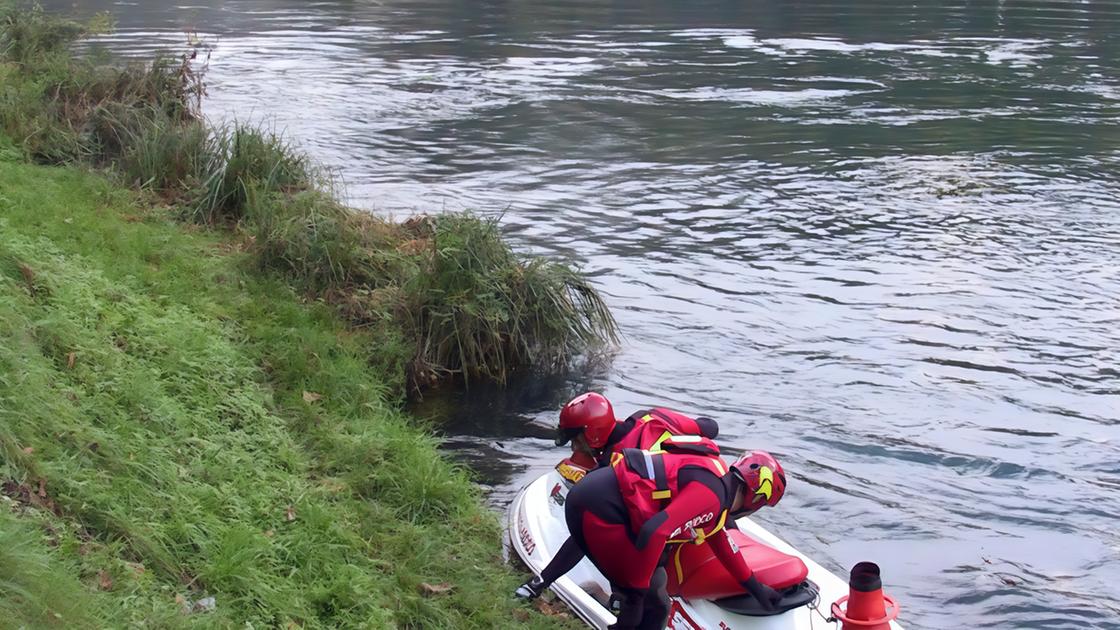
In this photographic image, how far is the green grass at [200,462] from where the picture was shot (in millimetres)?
5320

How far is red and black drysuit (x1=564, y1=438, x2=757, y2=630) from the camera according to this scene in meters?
5.83

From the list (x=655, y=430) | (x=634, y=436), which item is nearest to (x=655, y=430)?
(x=655, y=430)

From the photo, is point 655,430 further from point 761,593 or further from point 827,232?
point 827,232

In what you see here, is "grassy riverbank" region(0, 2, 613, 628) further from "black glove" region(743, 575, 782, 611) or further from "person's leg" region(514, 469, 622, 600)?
"black glove" region(743, 575, 782, 611)

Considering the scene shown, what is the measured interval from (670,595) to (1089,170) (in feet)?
49.0

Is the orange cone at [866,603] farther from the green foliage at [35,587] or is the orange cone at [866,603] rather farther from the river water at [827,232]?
the green foliage at [35,587]

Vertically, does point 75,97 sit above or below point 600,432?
above

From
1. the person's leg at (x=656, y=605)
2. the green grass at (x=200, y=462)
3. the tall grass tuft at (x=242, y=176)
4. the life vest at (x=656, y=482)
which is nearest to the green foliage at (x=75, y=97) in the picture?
the tall grass tuft at (x=242, y=176)

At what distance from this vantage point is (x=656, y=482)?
5898mm

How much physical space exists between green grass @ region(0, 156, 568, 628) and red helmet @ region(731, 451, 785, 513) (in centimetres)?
151

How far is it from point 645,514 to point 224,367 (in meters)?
3.56

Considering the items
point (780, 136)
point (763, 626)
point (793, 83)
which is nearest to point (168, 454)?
point (763, 626)

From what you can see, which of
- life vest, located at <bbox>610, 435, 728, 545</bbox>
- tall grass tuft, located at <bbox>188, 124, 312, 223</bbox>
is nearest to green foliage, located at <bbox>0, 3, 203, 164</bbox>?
tall grass tuft, located at <bbox>188, 124, 312, 223</bbox>

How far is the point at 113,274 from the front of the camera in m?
8.86
